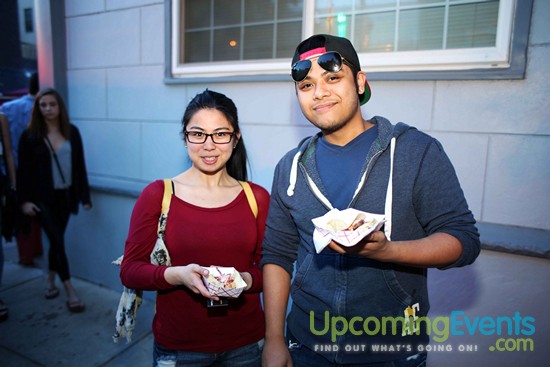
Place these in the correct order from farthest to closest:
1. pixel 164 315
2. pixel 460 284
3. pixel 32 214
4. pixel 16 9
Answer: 1. pixel 16 9
2. pixel 32 214
3. pixel 460 284
4. pixel 164 315

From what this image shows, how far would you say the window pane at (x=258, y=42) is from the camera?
11.0 feet

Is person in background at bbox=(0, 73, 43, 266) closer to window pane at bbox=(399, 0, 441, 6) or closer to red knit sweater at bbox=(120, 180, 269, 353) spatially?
red knit sweater at bbox=(120, 180, 269, 353)

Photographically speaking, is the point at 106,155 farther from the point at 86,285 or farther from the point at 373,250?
the point at 373,250

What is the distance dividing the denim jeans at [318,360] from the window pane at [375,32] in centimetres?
226

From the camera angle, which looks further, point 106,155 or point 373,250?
point 106,155

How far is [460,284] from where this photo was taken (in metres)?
2.58

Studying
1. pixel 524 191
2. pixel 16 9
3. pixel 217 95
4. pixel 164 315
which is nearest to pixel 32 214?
pixel 164 315

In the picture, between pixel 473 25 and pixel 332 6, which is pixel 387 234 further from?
pixel 332 6

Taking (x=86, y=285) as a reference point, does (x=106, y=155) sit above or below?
above

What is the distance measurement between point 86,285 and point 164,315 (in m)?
3.26

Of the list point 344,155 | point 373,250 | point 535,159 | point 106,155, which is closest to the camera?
point 373,250

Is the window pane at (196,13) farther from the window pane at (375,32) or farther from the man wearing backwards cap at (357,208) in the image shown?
the man wearing backwards cap at (357,208)

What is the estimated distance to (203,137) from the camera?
1.82 m

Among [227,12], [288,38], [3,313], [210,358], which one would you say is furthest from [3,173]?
[210,358]
